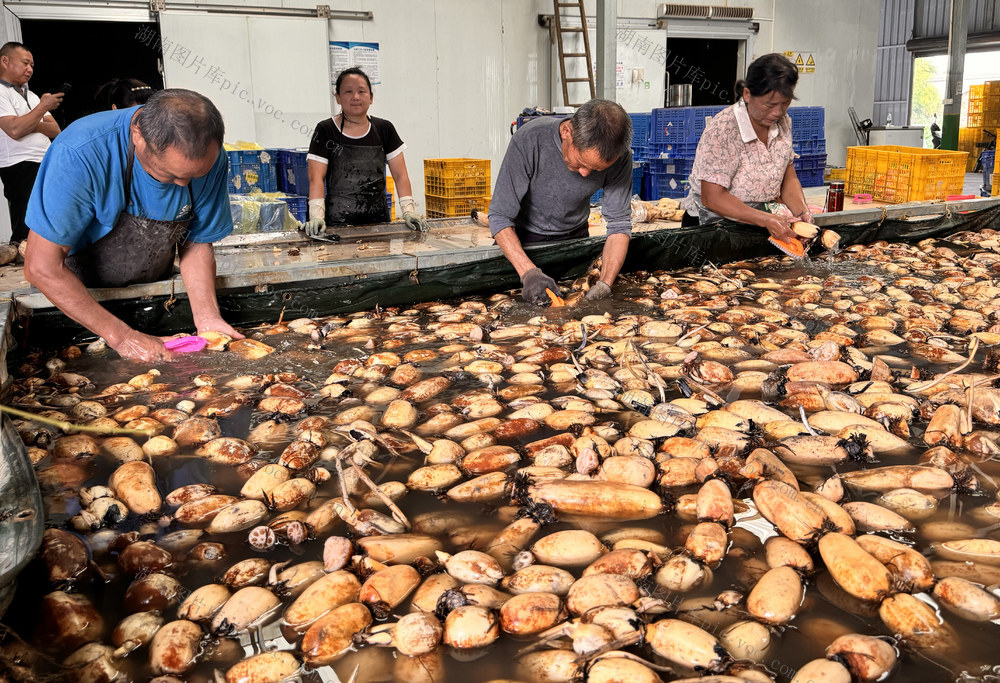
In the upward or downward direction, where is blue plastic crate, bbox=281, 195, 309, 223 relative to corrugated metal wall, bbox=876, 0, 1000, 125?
downward

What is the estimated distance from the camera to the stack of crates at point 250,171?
5.21m

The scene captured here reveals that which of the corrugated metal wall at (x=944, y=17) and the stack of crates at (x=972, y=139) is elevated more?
the corrugated metal wall at (x=944, y=17)

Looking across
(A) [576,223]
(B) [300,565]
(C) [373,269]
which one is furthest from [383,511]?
(A) [576,223]

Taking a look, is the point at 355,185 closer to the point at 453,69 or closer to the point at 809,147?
the point at 453,69

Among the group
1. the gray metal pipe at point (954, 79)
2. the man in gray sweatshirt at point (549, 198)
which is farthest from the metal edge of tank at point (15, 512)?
the gray metal pipe at point (954, 79)

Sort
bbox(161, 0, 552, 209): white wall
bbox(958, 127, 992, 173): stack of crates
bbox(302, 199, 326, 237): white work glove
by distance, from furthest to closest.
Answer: bbox(958, 127, 992, 173): stack of crates < bbox(161, 0, 552, 209): white wall < bbox(302, 199, 326, 237): white work glove

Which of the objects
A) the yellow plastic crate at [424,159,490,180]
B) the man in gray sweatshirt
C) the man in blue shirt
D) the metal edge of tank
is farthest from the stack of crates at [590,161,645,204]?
the metal edge of tank

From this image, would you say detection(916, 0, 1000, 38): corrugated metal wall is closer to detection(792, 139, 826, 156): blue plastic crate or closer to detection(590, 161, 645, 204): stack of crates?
detection(792, 139, 826, 156): blue plastic crate

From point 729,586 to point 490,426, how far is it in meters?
0.63

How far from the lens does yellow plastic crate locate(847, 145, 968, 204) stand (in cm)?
480

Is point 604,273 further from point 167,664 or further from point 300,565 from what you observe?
point 167,664

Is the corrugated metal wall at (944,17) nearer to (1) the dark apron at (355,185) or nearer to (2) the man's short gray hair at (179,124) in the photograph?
(1) the dark apron at (355,185)

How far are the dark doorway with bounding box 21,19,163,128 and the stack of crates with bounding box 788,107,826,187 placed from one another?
724 centimetres

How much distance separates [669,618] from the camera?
103 cm
